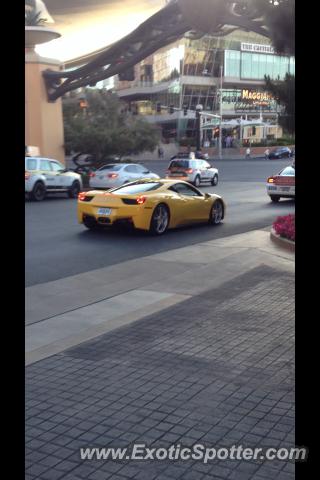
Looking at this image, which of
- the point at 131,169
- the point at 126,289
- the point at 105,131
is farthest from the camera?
the point at 105,131

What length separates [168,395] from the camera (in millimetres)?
4609

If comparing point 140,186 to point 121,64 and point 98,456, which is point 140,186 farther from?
point 121,64

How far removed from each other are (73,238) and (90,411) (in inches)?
358

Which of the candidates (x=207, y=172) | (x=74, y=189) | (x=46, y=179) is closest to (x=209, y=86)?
(x=207, y=172)

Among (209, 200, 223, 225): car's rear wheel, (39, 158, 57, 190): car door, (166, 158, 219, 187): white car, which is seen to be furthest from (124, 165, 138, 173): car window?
(209, 200, 223, 225): car's rear wheel

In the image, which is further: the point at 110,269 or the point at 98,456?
the point at 110,269

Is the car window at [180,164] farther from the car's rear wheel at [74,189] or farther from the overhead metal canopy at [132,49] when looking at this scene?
the car's rear wheel at [74,189]

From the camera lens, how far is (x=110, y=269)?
9945 mm

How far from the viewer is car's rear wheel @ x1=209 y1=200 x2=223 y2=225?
15.8m

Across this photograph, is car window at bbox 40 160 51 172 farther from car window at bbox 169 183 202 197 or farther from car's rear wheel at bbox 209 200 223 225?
car window at bbox 169 183 202 197

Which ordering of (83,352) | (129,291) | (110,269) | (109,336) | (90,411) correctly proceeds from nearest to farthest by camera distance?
(90,411)
(83,352)
(109,336)
(129,291)
(110,269)

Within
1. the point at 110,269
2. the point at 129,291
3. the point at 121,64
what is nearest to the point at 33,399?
the point at 129,291

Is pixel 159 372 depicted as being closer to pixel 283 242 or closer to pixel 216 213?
pixel 283 242

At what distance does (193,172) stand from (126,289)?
2386cm
